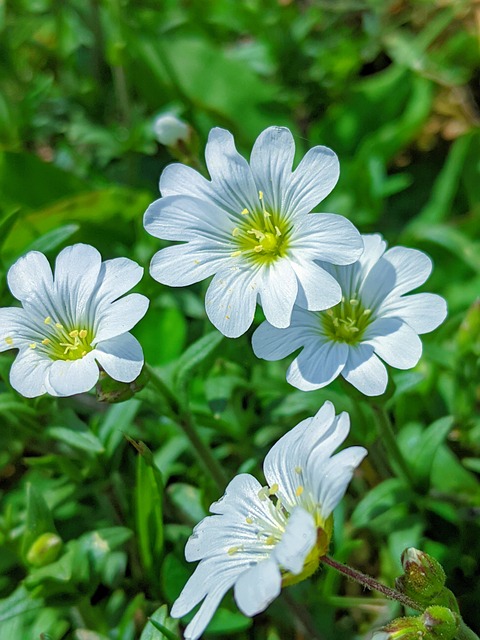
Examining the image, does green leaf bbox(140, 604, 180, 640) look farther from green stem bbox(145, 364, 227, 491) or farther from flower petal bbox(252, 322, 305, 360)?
flower petal bbox(252, 322, 305, 360)

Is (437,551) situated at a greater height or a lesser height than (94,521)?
lesser

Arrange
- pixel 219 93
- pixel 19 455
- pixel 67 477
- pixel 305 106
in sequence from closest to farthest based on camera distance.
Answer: pixel 67 477, pixel 19 455, pixel 219 93, pixel 305 106

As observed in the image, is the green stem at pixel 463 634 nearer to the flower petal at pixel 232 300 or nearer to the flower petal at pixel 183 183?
the flower petal at pixel 232 300

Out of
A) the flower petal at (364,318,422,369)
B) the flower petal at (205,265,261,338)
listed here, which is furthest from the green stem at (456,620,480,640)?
the flower petal at (205,265,261,338)

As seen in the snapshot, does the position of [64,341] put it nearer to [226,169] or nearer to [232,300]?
[232,300]

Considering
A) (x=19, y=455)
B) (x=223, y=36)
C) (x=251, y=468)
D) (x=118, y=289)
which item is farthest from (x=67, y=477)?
(x=223, y=36)

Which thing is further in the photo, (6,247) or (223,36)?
(223,36)

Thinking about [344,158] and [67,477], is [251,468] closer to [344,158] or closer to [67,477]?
[67,477]

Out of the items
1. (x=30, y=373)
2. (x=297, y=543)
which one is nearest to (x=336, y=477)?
(x=297, y=543)
